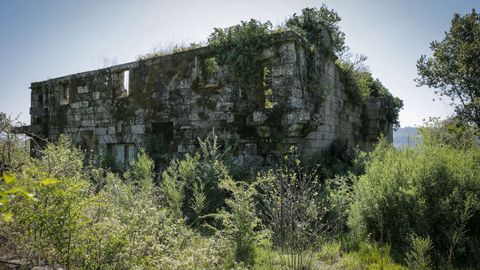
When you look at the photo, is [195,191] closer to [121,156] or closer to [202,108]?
[202,108]

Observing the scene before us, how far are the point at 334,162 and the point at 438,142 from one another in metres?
3.85

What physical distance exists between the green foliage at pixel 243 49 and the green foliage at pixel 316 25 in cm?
115

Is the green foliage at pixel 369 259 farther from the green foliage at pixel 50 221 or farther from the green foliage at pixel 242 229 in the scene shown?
the green foliage at pixel 50 221

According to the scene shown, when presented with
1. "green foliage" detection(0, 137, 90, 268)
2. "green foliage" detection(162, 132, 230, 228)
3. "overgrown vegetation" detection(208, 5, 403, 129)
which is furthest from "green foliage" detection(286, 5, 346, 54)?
"green foliage" detection(0, 137, 90, 268)

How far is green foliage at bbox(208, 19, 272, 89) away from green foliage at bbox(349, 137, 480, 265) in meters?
4.18

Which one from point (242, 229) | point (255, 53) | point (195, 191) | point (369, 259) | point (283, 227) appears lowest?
point (369, 259)

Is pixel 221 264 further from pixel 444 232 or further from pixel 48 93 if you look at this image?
pixel 48 93

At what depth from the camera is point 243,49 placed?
825 cm

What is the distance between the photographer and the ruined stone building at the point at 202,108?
7855mm

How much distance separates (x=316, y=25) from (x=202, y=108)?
417cm

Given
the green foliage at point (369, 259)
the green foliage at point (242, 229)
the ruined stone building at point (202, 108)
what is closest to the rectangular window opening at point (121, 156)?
the ruined stone building at point (202, 108)

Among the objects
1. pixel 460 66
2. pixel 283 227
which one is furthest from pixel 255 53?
pixel 460 66

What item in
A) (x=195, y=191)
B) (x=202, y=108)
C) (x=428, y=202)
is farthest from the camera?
(x=202, y=108)

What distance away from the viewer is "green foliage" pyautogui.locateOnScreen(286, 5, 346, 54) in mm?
9562
